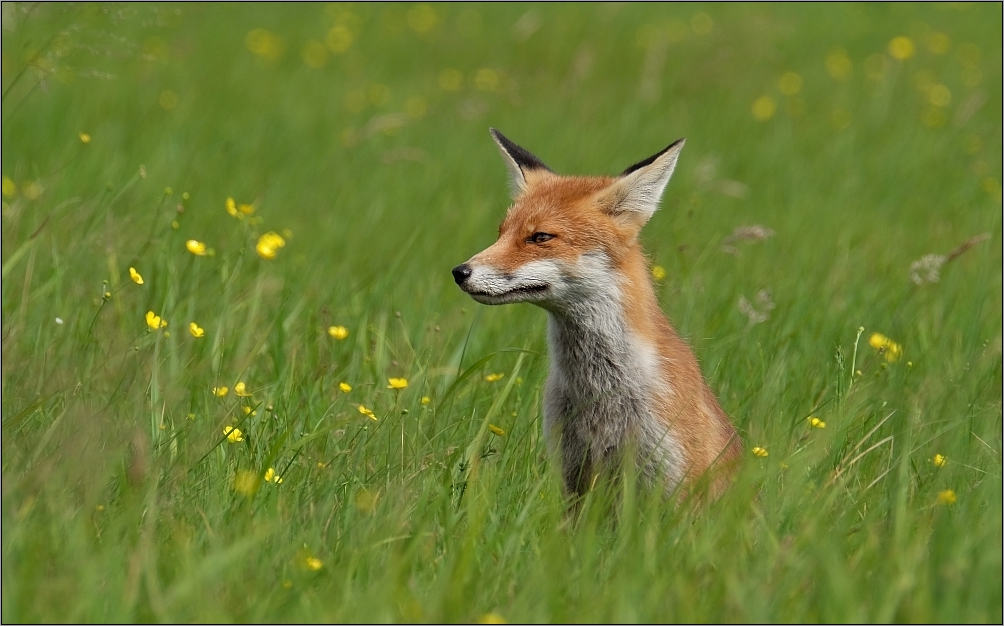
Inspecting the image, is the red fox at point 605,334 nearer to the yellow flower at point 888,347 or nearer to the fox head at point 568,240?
the fox head at point 568,240

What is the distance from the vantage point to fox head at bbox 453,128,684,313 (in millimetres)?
5391

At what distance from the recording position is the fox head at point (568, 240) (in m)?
5.39

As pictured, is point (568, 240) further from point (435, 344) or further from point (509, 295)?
point (435, 344)

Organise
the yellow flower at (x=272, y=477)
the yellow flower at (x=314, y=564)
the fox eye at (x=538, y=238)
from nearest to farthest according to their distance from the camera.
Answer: the yellow flower at (x=314, y=564)
the yellow flower at (x=272, y=477)
the fox eye at (x=538, y=238)

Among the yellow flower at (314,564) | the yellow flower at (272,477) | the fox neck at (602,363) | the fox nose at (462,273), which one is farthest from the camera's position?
the fox neck at (602,363)

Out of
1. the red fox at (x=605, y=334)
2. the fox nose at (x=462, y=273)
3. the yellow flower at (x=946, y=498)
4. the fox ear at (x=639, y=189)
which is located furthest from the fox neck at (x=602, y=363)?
the yellow flower at (x=946, y=498)

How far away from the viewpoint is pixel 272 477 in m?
4.62

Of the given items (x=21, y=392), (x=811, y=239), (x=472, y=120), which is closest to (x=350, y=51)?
(x=472, y=120)

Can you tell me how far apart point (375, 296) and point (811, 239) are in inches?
161

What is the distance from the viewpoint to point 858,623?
3486 mm

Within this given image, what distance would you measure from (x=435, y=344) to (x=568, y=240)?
1.53 meters

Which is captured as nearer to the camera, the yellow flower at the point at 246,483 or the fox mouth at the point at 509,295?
the yellow flower at the point at 246,483

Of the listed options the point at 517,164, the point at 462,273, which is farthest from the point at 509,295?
the point at 517,164

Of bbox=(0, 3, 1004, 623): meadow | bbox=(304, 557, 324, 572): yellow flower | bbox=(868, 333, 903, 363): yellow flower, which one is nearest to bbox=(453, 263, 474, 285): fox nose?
bbox=(0, 3, 1004, 623): meadow
